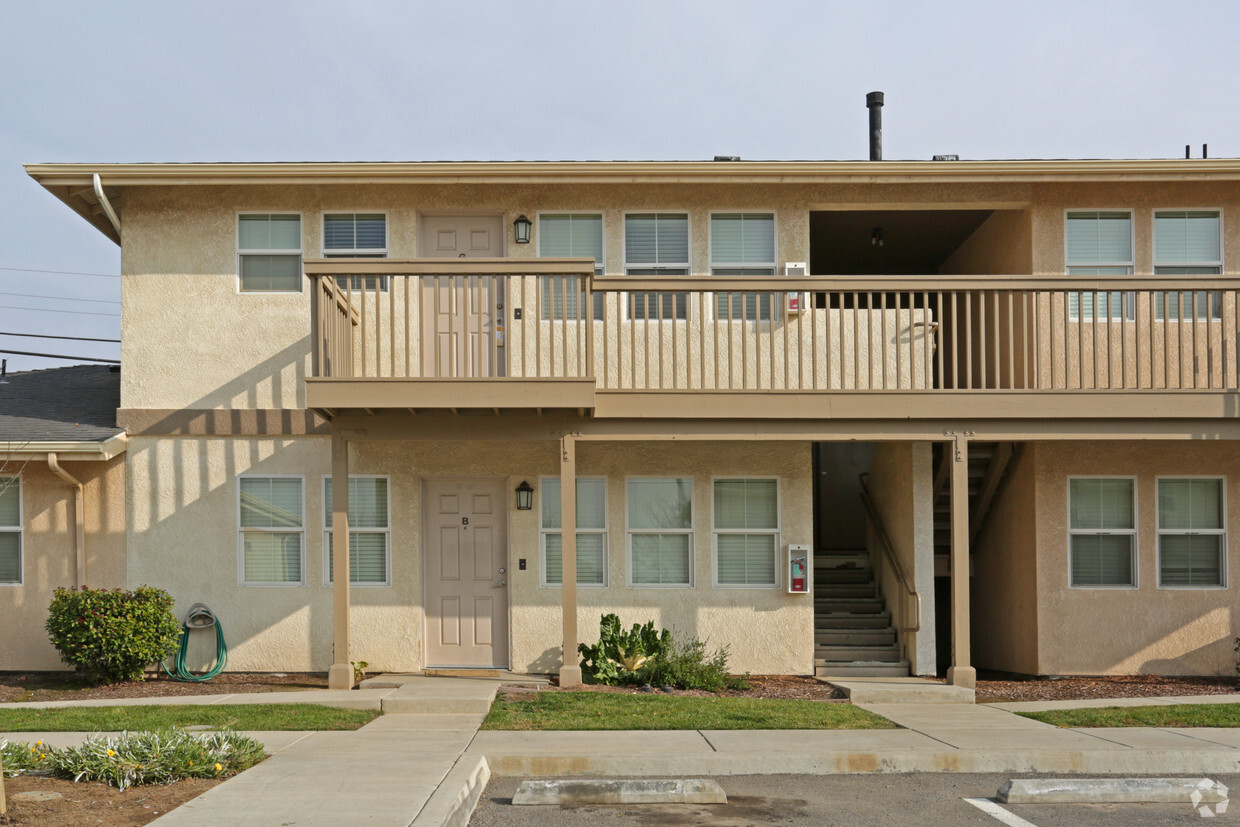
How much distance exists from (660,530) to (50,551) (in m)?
6.85

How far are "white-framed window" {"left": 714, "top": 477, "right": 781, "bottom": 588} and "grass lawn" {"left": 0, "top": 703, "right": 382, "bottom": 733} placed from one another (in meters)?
4.34

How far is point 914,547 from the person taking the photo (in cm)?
1199

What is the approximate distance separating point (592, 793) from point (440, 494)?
5991 millimetres

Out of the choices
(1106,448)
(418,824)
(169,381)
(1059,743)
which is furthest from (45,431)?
(1106,448)

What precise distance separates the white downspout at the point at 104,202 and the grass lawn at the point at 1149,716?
10.8 metres

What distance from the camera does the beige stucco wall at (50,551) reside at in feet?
38.7

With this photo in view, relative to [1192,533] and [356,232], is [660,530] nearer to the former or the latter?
[356,232]

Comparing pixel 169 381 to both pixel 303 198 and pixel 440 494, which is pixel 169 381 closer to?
pixel 303 198

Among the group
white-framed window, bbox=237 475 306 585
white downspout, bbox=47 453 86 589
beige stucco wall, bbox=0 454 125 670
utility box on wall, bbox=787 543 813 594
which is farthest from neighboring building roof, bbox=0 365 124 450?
utility box on wall, bbox=787 543 813 594

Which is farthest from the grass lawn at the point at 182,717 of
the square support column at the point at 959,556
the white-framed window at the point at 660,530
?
the square support column at the point at 959,556

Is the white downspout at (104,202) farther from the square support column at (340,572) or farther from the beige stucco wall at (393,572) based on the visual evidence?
the square support column at (340,572)

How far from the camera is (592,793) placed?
21.9ft

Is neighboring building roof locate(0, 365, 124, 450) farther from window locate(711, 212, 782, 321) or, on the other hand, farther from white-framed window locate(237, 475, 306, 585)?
window locate(711, 212, 782, 321)

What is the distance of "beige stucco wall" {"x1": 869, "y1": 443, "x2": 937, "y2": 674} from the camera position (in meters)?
11.8
